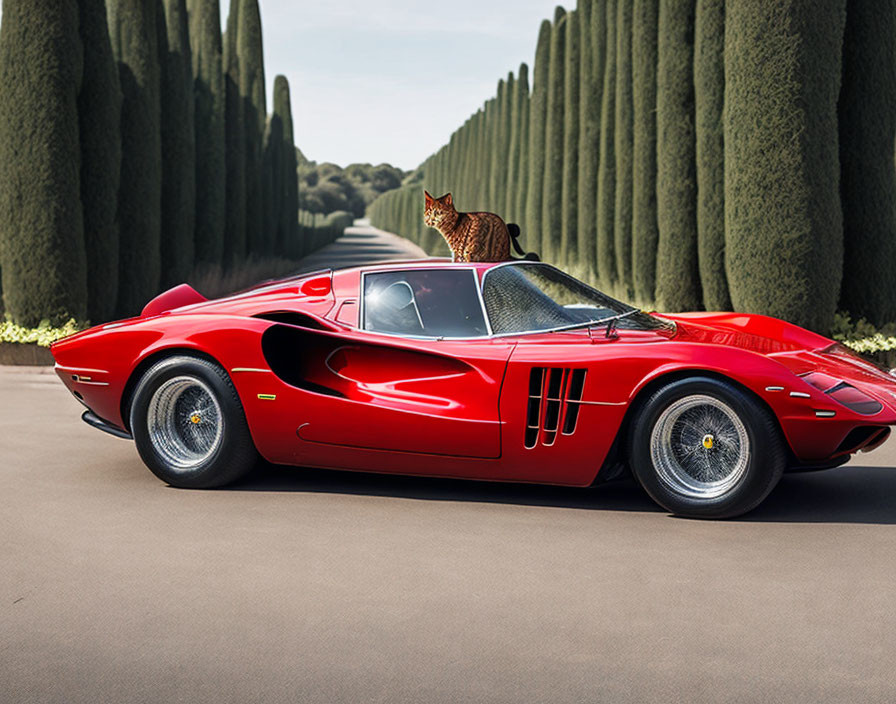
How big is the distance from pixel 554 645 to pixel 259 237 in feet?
96.4

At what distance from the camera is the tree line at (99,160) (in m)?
13.0

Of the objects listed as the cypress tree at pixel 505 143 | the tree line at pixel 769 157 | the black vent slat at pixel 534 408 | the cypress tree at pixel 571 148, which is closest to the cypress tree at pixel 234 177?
the cypress tree at pixel 571 148

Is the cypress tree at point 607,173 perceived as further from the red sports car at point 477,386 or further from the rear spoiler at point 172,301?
the rear spoiler at point 172,301

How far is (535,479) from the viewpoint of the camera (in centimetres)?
529

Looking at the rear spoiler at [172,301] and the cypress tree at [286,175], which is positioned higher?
the cypress tree at [286,175]

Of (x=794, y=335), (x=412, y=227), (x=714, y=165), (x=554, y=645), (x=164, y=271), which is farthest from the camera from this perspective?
(x=412, y=227)

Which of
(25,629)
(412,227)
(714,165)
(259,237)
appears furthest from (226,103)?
(412,227)

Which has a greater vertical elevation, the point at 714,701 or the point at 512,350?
the point at 512,350

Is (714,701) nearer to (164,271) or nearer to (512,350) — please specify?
(512,350)

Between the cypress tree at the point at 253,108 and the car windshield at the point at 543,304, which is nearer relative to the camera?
the car windshield at the point at 543,304

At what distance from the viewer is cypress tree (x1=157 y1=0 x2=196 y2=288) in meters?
19.4

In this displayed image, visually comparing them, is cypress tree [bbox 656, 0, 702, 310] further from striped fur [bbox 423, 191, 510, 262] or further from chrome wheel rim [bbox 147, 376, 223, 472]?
chrome wheel rim [bbox 147, 376, 223, 472]

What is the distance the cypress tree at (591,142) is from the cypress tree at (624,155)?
1845 mm

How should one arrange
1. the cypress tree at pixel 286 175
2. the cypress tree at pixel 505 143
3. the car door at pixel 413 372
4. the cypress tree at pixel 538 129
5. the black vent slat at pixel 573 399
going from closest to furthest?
1. the black vent slat at pixel 573 399
2. the car door at pixel 413 372
3. the cypress tree at pixel 538 129
4. the cypress tree at pixel 505 143
5. the cypress tree at pixel 286 175
